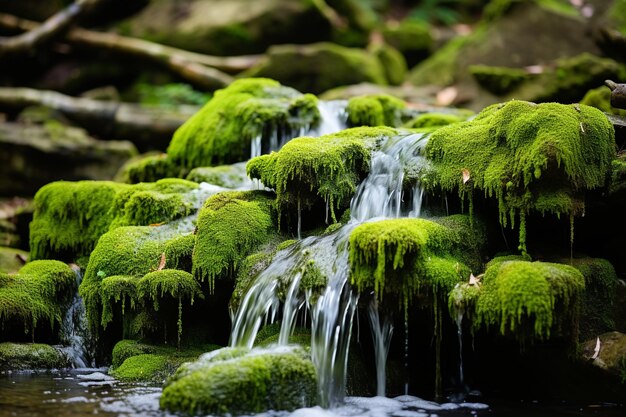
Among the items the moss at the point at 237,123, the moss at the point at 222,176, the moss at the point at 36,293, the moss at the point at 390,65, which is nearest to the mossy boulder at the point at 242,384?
the moss at the point at 36,293

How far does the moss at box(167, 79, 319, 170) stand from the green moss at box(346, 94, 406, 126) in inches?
22.2

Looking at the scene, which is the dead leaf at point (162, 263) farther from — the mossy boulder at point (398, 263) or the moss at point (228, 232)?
the mossy boulder at point (398, 263)

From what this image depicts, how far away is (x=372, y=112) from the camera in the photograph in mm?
9320

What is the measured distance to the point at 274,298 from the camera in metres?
5.79

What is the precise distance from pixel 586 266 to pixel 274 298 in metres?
2.73

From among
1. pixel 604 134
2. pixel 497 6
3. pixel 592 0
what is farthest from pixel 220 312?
pixel 592 0

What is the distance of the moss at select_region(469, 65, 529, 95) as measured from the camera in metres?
11.0

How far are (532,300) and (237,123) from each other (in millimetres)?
5601

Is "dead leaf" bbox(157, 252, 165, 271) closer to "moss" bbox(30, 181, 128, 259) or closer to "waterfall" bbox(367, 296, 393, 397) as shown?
"moss" bbox(30, 181, 128, 259)

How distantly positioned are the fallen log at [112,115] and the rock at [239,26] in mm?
3060

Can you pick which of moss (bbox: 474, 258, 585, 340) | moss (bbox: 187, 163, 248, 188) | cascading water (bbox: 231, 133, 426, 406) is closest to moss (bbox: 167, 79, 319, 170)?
moss (bbox: 187, 163, 248, 188)

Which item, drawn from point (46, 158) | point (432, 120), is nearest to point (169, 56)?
point (46, 158)

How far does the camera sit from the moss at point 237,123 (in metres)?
9.12

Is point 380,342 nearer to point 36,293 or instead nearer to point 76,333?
point 76,333
